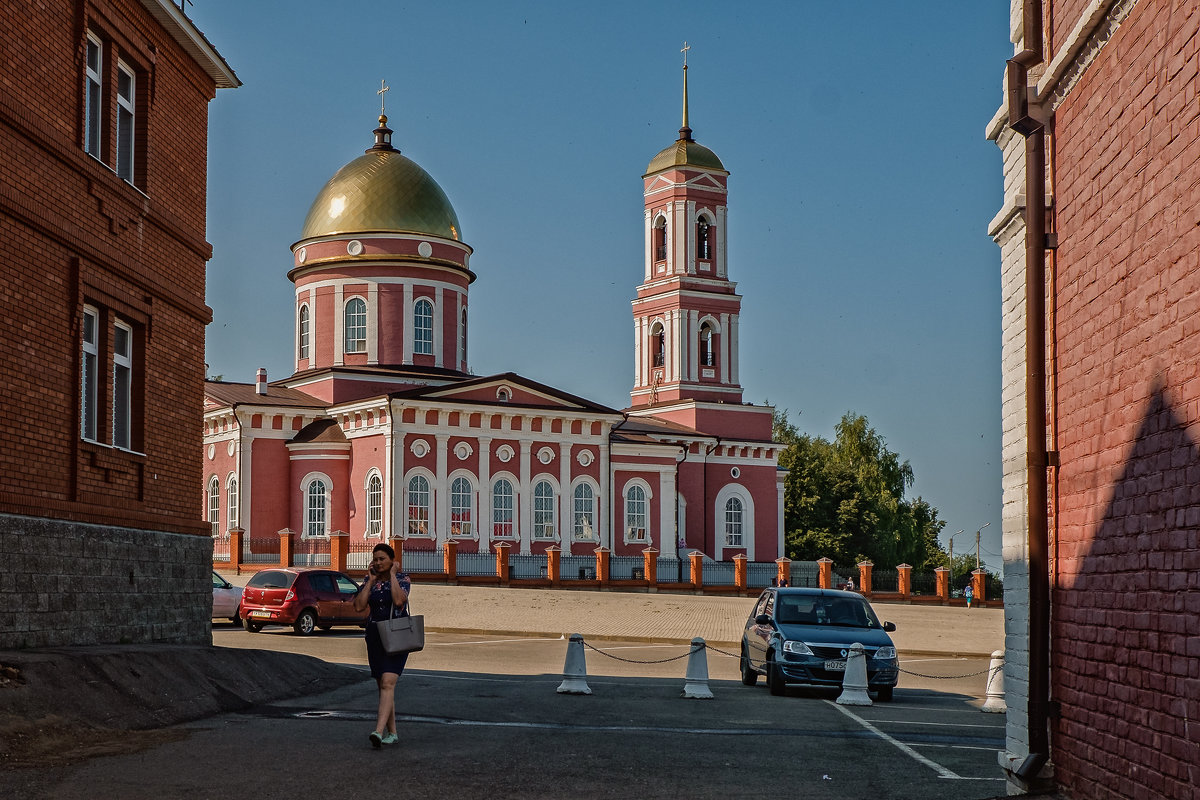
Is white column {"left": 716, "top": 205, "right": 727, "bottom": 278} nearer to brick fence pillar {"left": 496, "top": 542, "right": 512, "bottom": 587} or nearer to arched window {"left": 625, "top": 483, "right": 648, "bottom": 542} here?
arched window {"left": 625, "top": 483, "right": 648, "bottom": 542}

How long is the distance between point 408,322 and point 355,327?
2.06 m

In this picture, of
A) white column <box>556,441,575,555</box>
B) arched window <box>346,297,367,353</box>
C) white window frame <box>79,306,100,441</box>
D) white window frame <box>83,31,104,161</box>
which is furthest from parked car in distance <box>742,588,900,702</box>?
arched window <box>346,297,367,353</box>

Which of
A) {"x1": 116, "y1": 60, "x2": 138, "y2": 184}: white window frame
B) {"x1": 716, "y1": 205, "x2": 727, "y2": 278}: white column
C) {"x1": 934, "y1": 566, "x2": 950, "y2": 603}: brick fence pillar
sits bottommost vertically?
{"x1": 934, "y1": 566, "x2": 950, "y2": 603}: brick fence pillar

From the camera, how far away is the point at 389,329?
53344 mm

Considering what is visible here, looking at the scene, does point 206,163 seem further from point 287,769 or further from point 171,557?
point 287,769

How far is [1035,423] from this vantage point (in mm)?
9633

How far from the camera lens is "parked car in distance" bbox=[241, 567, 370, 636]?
29.4 metres

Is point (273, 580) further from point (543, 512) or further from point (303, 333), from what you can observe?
point (303, 333)

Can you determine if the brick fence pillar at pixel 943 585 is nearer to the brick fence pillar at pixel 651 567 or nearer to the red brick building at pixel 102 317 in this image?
the brick fence pillar at pixel 651 567

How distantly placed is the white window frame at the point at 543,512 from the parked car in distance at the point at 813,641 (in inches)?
1191

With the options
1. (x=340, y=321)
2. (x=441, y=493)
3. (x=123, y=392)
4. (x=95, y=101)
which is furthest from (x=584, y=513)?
(x=95, y=101)

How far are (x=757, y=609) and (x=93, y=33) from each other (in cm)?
1184

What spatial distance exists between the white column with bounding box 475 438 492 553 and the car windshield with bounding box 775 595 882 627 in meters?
30.0

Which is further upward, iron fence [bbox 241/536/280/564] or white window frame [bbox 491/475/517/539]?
white window frame [bbox 491/475/517/539]
